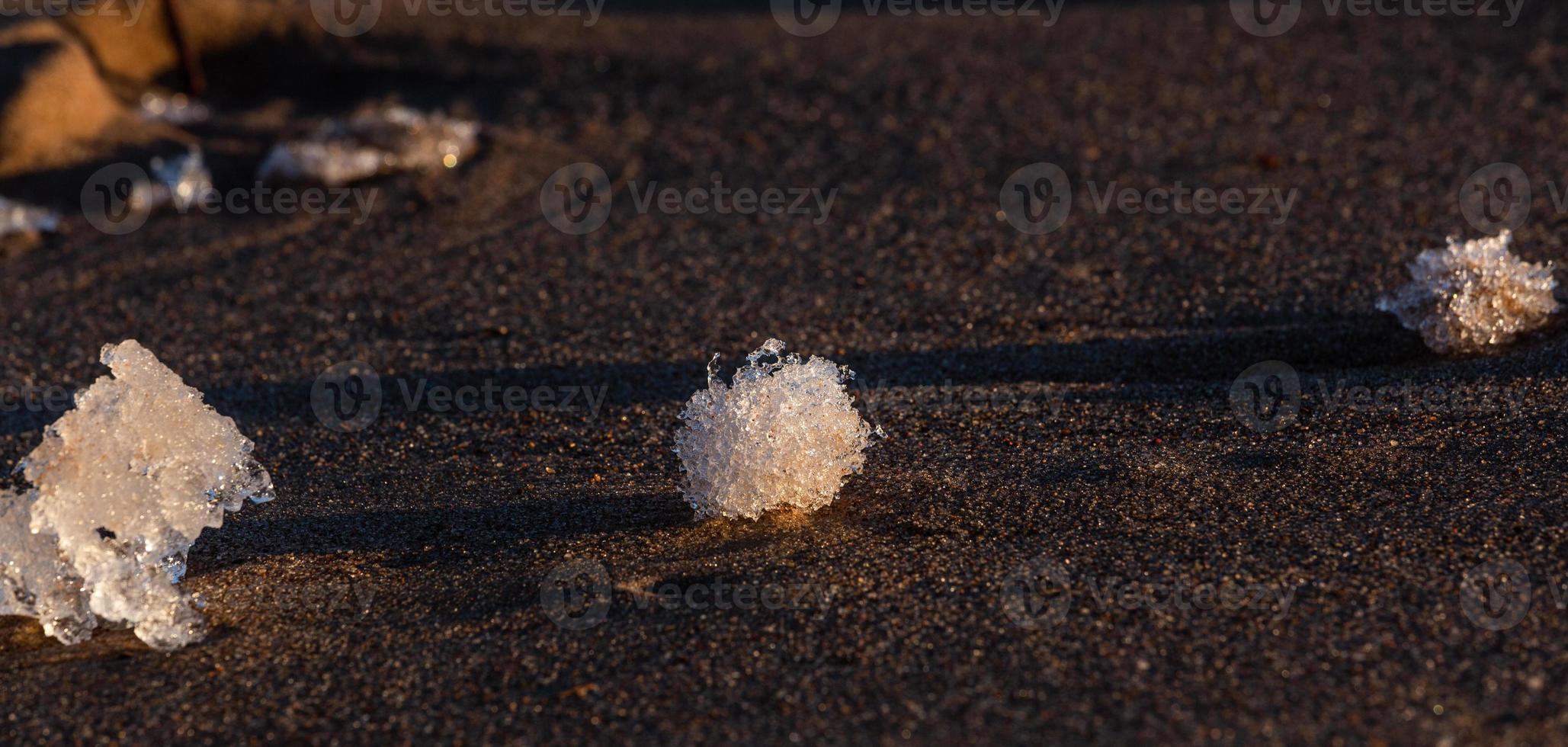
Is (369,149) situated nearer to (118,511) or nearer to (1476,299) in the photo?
(118,511)

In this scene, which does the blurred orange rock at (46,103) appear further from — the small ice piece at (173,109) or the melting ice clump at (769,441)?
the melting ice clump at (769,441)

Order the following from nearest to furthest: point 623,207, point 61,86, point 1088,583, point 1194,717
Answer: point 1194,717 → point 1088,583 → point 623,207 → point 61,86

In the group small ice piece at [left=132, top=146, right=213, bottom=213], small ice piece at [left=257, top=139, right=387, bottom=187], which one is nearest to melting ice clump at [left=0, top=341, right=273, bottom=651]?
small ice piece at [left=257, top=139, right=387, bottom=187]

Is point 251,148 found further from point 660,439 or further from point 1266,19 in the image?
point 1266,19

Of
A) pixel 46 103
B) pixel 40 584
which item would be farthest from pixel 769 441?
pixel 46 103

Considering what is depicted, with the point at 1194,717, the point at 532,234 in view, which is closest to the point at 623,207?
the point at 532,234

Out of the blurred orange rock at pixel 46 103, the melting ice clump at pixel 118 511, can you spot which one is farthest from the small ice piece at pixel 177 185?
the melting ice clump at pixel 118 511
